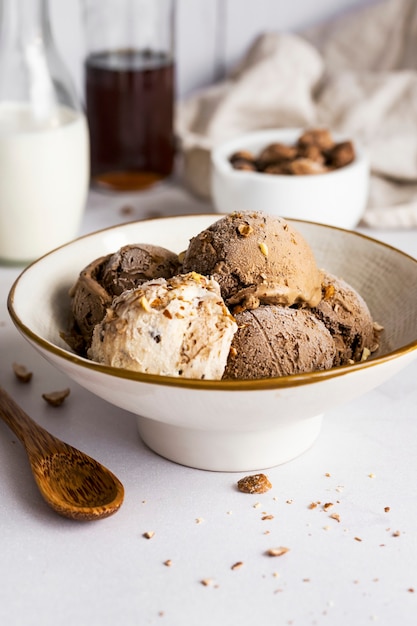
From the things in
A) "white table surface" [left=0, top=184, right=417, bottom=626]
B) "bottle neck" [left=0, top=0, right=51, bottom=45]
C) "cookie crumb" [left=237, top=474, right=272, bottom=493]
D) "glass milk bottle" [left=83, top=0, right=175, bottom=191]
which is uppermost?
"bottle neck" [left=0, top=0, right=51, bottom=45]

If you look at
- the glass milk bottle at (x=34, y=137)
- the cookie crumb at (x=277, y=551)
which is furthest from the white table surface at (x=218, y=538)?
the glass milk bottle at (x=34, y=137)

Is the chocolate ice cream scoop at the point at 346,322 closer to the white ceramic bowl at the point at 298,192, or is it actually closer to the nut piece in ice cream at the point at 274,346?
the nut piece in ice cream at the point at 274,346

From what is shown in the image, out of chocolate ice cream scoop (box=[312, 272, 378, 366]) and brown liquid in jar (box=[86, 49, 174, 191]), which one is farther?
brown liquid in jar (box=[86, 49, 174, 191])

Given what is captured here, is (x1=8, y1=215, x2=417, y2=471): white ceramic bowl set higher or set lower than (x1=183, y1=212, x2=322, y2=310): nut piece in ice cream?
lower

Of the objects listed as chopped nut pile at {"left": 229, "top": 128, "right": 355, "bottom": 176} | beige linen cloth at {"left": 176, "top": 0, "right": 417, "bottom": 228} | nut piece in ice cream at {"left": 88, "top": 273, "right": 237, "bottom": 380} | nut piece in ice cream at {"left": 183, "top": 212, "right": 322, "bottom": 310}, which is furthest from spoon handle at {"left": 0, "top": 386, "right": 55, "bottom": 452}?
beige linen cloth at {"left": 176, "top": 0, "right": 417, "bottom": 228}

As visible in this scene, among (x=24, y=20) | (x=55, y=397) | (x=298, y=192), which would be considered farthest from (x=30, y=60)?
(x=55, y=397)

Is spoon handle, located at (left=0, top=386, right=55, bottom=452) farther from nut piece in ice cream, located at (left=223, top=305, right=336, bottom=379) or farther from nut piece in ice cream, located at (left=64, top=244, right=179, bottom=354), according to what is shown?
nut piece in ice cream, located at (left=223, top=305, right=336, bottom=379)

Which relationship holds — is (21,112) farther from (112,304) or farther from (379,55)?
(379,55)

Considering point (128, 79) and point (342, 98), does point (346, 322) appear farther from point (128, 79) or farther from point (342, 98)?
point (342, 98)
